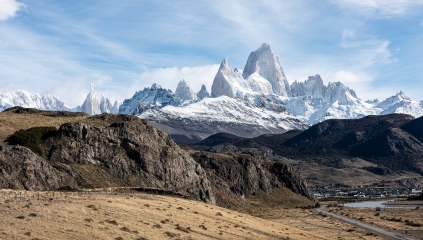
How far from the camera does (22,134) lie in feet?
228

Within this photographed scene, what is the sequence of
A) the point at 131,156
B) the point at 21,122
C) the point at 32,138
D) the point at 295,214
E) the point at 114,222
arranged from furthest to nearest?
the point at 295,214 → the point at 21,122 → the point at 131,156 → the point at 32,138 → the point at 114,222

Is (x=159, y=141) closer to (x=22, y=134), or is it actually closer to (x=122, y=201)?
(x=22, y=134)

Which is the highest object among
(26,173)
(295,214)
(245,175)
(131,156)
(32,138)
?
(32,138)

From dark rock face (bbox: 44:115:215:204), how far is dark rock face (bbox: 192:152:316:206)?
1743 cm

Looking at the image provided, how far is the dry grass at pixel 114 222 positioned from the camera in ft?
89.4

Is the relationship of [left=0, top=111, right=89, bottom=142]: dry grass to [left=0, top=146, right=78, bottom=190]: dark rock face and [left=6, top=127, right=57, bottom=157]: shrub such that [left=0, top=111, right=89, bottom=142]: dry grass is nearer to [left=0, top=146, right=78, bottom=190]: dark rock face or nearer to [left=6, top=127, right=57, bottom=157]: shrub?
[left=6, top=127, right=57, bottom=157]: shrub

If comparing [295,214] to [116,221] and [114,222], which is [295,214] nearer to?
[116,221]

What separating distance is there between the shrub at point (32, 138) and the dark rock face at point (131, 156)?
1529 millimetres

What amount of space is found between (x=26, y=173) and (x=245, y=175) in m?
74.9

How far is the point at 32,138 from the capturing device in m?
68.4

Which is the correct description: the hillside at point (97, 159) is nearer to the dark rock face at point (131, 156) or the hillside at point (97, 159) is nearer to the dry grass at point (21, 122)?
the dark rock face at point (131, 156)

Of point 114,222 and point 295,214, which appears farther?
point 295,214

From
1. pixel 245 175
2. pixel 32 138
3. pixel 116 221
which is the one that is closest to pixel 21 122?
pixel 32 138

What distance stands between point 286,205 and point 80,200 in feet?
298
